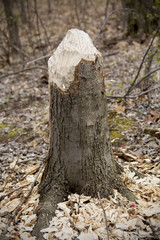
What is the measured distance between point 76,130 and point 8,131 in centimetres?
245

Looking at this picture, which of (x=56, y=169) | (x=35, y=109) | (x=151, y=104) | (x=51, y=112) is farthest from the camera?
(x=35, y=109)

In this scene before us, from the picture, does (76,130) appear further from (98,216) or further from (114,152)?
(114,152)

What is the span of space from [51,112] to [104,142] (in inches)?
23.7

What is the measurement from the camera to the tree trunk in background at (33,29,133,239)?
1.96 metres

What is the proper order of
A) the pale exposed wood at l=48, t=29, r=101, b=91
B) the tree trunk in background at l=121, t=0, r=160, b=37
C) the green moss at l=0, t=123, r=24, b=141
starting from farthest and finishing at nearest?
1. the tree trunk in background at l=121, t=0, r=160, b=37
2. the green moss at l=0, t=123, r=24, b=141
3. the pale exposed wood at l=48, t=29, r=101, b=91

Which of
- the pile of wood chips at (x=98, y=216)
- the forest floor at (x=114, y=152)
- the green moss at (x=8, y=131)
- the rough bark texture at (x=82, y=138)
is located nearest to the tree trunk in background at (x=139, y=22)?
the forest floor at (x=114, y=152)

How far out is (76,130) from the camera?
6.81 ft

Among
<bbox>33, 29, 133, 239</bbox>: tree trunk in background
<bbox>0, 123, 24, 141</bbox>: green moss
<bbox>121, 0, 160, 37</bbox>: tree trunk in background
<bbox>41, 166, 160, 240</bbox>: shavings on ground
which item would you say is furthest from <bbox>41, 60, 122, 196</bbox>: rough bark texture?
<bbox>121, 0, 160, 37</bbox>: tree trunk in background

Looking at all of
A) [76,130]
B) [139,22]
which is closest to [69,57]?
[76,130]

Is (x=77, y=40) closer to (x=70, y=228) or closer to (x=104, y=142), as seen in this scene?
(x=104, y=142)

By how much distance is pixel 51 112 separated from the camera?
7.04 feet

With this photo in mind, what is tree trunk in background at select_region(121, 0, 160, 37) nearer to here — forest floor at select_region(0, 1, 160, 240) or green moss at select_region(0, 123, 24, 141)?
forest floor at select_region(0, 1, 160, 240)

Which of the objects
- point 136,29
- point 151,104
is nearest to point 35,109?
point 151,104

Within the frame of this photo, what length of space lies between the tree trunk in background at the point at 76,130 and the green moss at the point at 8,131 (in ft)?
6.01
